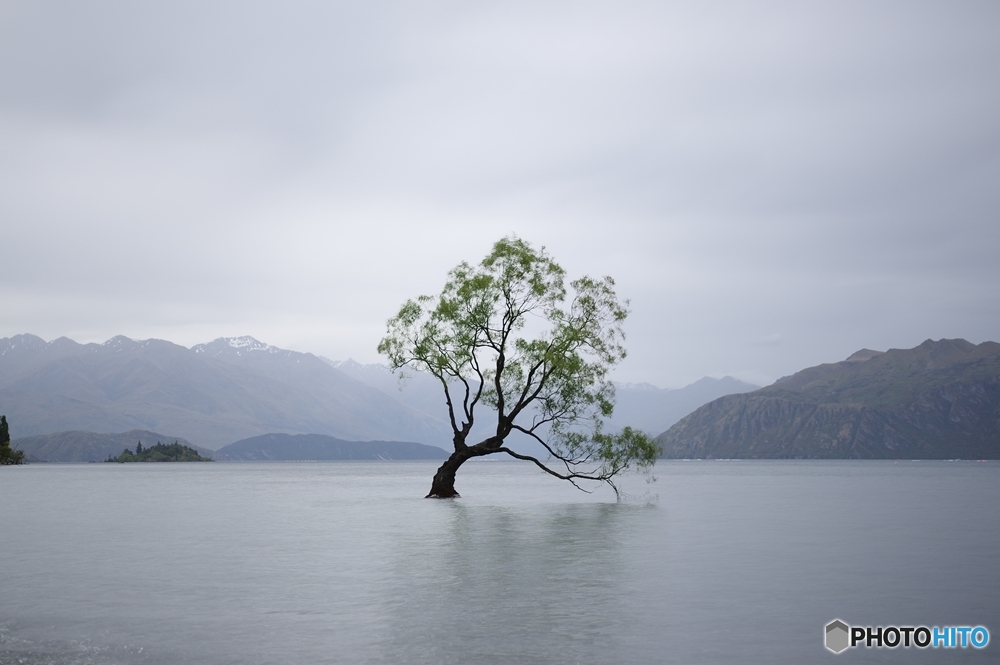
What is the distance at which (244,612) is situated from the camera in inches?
779

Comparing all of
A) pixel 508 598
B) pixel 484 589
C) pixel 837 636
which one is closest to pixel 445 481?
pixel 484 589

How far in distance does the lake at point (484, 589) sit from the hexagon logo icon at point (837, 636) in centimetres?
29

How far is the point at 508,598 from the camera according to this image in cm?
2142

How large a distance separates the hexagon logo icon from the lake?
0.94 ft

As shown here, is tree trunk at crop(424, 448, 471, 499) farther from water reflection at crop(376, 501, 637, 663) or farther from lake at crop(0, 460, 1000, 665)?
water reflection at crop(376, 501, 637, 663)

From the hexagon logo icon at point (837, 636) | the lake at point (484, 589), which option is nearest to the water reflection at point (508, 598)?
the lake at point (484, 589)

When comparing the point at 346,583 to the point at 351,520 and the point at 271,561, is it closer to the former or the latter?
the point at 271,561

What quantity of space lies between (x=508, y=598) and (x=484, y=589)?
1.64 meters

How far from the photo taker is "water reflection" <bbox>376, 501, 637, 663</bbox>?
52.1ft

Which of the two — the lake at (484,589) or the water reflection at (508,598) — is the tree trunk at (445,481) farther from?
the water reflection at (508,598)

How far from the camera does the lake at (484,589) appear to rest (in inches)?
634

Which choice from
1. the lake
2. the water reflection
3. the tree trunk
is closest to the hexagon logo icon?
the lake

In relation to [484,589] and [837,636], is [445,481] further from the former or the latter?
[837,636]

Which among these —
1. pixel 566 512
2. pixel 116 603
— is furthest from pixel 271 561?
pixel 566 512
